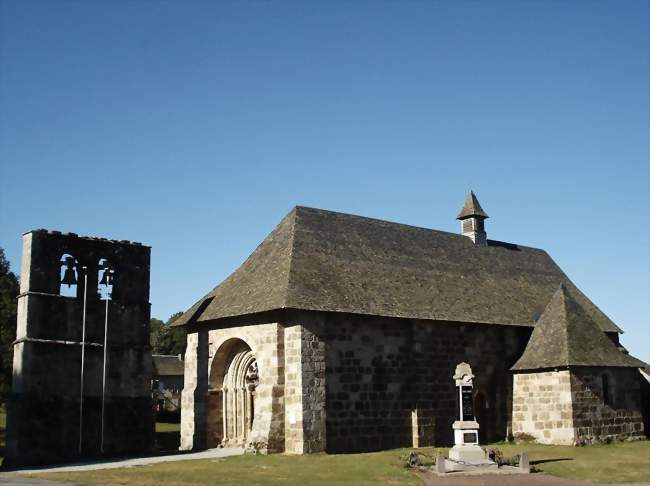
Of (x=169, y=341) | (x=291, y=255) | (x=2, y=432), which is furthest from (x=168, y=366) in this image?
(x=291, y=255)

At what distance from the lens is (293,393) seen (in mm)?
26328

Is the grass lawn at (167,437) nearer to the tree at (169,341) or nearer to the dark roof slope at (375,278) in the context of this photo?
the dark roof slope at (375,278)

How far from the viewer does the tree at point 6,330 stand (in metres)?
38.5

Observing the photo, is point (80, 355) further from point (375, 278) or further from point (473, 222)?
point (473, 222)

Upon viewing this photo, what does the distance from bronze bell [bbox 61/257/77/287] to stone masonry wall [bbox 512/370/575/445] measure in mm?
19348

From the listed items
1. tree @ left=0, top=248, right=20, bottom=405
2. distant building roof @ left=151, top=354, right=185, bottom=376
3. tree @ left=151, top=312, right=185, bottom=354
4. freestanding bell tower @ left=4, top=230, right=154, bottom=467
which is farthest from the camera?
tree @ left=151, top=312, right=185, bottom=354

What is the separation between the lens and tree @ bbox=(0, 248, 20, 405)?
126 ft

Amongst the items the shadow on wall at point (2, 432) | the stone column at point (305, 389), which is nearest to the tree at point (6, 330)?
the shadow on wall at point (2, 432)

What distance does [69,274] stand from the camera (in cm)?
2689

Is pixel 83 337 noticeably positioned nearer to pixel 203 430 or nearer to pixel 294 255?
pixel 203 430

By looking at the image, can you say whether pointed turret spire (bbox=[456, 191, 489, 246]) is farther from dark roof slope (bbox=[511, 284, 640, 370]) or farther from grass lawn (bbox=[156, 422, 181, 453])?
grass lawn (bbox=[156, 422, 181, 453])

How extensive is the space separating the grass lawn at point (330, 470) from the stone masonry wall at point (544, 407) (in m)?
2.75

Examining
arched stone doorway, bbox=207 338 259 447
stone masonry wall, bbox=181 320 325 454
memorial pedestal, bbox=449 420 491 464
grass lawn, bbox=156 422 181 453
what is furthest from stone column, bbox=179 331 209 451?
memorial pedestal, bbox=449 420 491 464

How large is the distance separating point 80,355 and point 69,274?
3010mm
